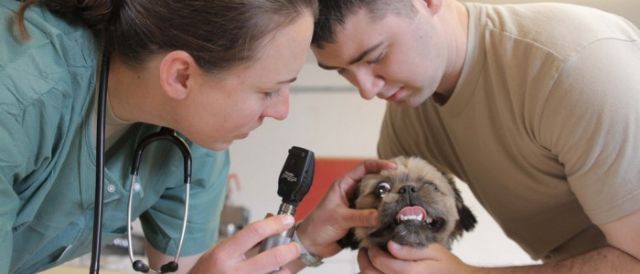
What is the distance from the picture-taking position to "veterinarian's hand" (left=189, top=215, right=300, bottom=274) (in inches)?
37.4

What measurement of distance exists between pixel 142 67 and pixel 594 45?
0.74 meters

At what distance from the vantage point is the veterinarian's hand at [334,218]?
1192 mm

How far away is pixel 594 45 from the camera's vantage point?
3.19 feet

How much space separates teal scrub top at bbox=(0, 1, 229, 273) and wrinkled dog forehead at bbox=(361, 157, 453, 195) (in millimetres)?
348

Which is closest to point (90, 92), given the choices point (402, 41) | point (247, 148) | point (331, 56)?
point (331, 56)

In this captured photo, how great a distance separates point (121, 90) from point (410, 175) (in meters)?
0.60

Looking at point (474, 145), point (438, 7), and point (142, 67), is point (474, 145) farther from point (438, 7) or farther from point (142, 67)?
point (142, 67)

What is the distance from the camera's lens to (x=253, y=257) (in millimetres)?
964

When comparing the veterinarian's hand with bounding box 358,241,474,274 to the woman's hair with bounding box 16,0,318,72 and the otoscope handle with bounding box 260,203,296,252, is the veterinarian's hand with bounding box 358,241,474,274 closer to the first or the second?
the otoscope handle with bounding box 260,203,296,252

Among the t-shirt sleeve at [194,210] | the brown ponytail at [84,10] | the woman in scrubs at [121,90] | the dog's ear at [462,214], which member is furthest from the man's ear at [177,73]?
the dog's ear at [462,214]

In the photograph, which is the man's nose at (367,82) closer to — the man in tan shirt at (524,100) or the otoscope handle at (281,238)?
the man in tan shirt at (524,100)

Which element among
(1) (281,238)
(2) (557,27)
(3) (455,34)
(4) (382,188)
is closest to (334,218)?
(4) (382,188)

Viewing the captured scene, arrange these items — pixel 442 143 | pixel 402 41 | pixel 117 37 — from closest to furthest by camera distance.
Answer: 1. pixel 117 37
2. pixel 402 41
3. pixel 442 143

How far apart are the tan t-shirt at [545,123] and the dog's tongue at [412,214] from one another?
8.0 inches
